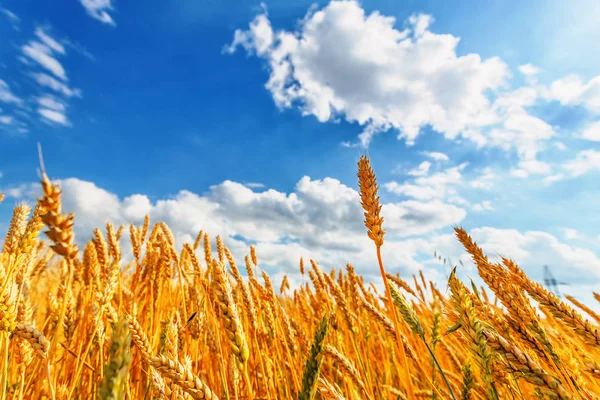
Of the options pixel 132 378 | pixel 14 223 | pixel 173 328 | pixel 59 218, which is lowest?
pixel 132 378

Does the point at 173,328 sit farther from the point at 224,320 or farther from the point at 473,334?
the point at 473,334

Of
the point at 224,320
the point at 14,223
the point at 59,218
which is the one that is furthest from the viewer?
the point at 14,223

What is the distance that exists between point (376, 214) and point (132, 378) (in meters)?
1.81

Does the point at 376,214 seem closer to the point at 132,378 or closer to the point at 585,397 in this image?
the point at 585,397

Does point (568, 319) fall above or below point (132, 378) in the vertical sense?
above

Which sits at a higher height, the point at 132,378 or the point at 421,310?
the point at 421,310

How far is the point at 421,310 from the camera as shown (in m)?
3.70

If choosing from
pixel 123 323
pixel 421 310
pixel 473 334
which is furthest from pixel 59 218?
pixel 421 310

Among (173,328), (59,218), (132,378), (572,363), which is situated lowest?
(132,378)

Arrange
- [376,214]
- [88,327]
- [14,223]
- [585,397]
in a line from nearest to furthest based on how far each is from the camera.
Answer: [585,397] < [376,214] < [14,223] < [88,327]

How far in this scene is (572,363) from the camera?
5.01 ft

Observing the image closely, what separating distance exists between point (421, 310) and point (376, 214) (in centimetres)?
278

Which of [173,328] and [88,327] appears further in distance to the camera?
[88,327]

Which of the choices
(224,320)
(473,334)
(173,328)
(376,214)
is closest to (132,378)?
(173,328)
